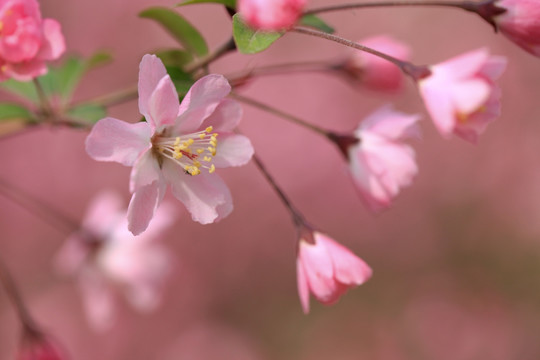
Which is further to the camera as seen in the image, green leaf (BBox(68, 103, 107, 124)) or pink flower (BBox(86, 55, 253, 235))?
green leaf (BBox(68, 103, 107, 124))

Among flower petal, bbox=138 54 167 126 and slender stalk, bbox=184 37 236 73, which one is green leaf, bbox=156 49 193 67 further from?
flower petal, bbox=138 54 167 126

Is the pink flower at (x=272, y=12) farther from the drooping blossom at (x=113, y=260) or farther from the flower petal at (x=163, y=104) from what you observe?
the drooping blossom at (x=113, y=260)

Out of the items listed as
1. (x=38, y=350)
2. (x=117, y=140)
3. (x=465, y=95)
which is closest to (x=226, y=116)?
(x=117, y=140)

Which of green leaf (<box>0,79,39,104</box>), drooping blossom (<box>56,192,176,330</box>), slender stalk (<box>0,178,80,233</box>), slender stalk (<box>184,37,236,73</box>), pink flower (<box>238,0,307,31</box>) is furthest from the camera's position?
drooping blossom (<box>56,192,176,330</box>)

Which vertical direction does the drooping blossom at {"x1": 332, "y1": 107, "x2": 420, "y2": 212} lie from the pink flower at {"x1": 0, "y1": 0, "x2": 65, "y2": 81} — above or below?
below

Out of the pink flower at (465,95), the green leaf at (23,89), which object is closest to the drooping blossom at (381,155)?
the pink flower at (465,95)

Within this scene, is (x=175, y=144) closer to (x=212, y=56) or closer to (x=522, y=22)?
(x=212, y=56)

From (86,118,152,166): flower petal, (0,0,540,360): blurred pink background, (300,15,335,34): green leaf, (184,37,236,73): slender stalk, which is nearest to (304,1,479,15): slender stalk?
(300,15,335,34): green leaf
